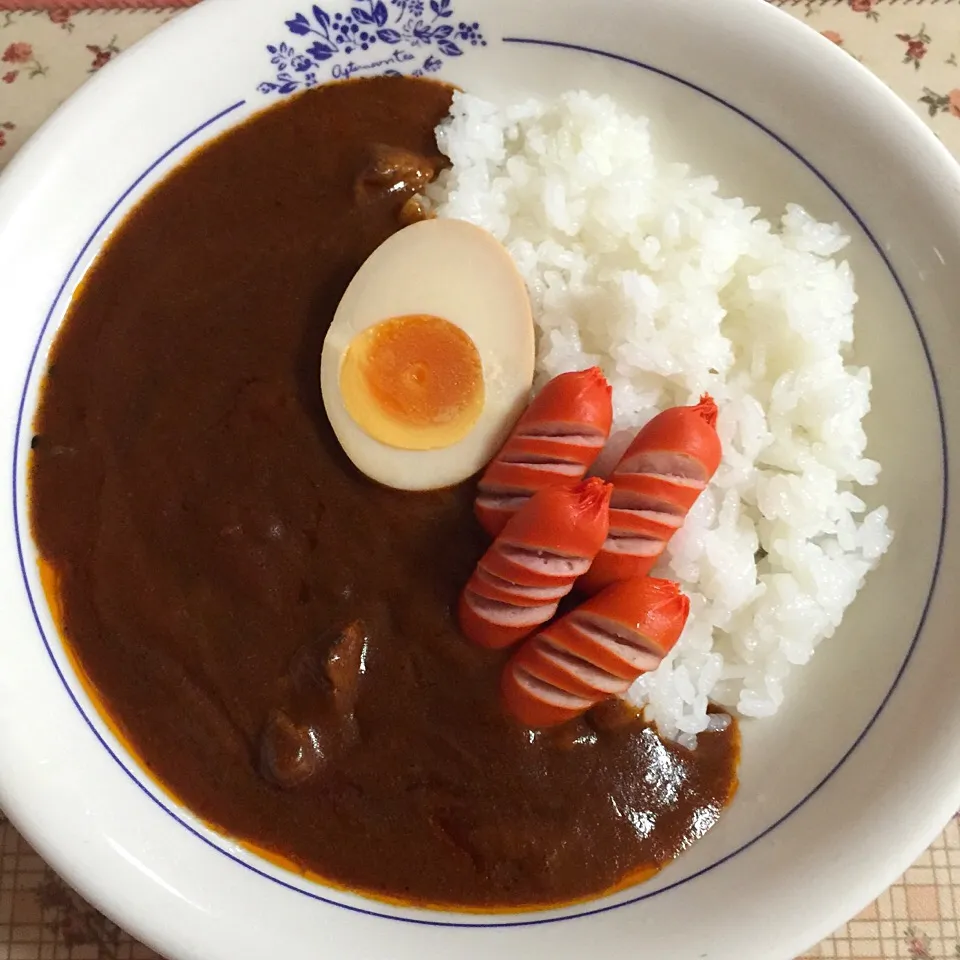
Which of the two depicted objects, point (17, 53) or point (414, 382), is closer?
point (414, 382)

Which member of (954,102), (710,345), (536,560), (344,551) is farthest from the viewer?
(954,102)

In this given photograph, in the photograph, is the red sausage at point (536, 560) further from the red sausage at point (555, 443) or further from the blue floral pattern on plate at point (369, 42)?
the blue floral pattern on plate at point (369, 42)

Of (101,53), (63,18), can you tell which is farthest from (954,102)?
(63,18)

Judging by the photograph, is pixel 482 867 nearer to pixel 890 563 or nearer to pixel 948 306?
pixel 890 563

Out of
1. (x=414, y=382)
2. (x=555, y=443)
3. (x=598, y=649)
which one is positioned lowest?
(x=598, y=649)

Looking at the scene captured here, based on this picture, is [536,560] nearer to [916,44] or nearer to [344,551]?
[344,551]

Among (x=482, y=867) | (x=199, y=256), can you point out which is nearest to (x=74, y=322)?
(x=199, y=256)

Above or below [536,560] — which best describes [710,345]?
above

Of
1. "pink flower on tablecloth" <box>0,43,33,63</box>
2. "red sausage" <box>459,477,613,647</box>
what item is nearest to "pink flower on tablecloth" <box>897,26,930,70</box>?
"red sausage" <box>459,477,613,647</box>
